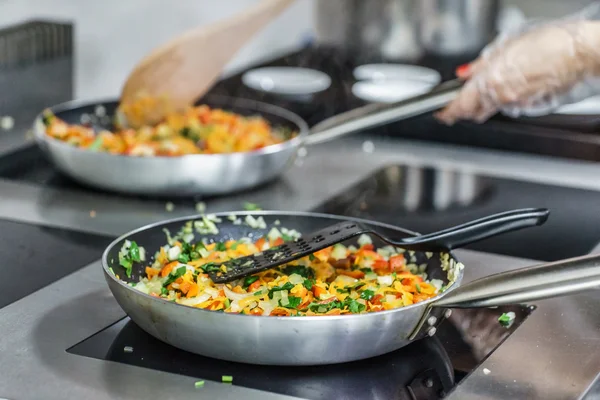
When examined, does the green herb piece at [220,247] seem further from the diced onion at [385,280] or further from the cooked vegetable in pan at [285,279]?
the diced onion at [385,280]

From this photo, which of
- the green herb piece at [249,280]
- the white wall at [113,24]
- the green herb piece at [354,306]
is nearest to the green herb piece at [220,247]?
the green herb piece at [249,280]

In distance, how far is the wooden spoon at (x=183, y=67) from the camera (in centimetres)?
149

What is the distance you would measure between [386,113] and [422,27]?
44.9 inches

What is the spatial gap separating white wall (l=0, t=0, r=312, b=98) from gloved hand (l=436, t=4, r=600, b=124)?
0.74 m

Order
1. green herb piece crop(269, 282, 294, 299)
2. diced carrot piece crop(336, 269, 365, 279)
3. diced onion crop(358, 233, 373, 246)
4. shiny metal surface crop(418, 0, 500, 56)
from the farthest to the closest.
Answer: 1. shiny metal surface crop(418, 0, 500, 56)
2. diced onion crop(358, 233, 373, 246)
3. diced carrot piece crop(336, 269, 365, 279)
4. green herb piece crop(269, 282, 294, 299)

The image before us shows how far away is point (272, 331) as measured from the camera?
81cm

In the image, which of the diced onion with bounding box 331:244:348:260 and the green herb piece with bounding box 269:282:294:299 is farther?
the diced onion with bounding box 331:244:348:260

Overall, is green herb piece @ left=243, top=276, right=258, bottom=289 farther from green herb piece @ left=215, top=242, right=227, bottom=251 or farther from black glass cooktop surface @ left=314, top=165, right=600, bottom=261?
black glass cooktop surface @ left=314, top=165, right=600, bottom=261

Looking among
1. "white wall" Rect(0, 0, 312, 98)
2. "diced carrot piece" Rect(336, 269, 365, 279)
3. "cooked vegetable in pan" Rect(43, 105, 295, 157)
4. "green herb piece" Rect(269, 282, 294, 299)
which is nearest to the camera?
"green herb piece" Rect(269, 282, 294, 299)

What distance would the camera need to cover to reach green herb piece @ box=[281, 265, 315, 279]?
3.20 ft

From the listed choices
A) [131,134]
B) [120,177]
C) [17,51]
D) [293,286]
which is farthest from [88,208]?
[293,286]

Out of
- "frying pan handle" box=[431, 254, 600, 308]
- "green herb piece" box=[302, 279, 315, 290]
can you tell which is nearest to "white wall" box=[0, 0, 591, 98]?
"green herb piece" box=[302, 279, 315, 290]

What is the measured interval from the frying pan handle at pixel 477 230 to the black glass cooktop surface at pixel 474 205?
227mm

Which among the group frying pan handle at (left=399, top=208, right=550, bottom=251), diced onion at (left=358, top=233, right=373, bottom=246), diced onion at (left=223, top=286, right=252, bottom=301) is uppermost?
frying pan handle at (left=399, top=208, right=550, bottom=251)
